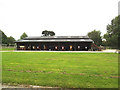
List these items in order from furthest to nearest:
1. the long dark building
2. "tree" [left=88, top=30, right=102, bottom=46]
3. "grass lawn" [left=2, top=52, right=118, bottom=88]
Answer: "tree" [left=88, top=30, right=102, bottom=46], the long dark building, "grass lawn" [left=2, top=52, right=118, bottom=88]

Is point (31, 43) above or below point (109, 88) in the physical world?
above

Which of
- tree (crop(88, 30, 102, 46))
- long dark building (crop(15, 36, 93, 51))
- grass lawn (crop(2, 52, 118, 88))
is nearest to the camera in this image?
grass lawn (crop(2, 52, 118, 88))

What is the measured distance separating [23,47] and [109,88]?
40748 millimetres

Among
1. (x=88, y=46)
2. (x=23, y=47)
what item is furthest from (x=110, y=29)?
(x=23, y=47)

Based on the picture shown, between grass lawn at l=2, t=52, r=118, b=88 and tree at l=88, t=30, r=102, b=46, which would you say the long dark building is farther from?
tree at l=88, t=30, r=102, b=46

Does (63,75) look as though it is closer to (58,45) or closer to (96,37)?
(58,45)

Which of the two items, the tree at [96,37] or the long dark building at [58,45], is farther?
the tree at [96,37]

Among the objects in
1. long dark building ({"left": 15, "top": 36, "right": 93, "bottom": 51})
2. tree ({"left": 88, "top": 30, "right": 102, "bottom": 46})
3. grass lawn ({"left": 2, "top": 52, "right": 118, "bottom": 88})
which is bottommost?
grass lawn ({"left": 2, "top": 52, "right": 118, "bottom": 88})

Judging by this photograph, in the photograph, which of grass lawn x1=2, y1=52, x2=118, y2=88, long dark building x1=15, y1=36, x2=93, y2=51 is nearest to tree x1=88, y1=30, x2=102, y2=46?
long dark building x1=15, y1=36, x2=93, y2=51

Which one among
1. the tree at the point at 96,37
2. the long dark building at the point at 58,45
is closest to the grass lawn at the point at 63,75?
the long dark building at the point at 58,45

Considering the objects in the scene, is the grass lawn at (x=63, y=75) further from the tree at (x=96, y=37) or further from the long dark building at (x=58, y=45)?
the tree at (x=96, y=37)

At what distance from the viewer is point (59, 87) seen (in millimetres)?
4570

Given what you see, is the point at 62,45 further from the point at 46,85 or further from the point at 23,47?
the point at 46,85

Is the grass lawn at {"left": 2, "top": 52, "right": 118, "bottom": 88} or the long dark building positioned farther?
the long dark building
